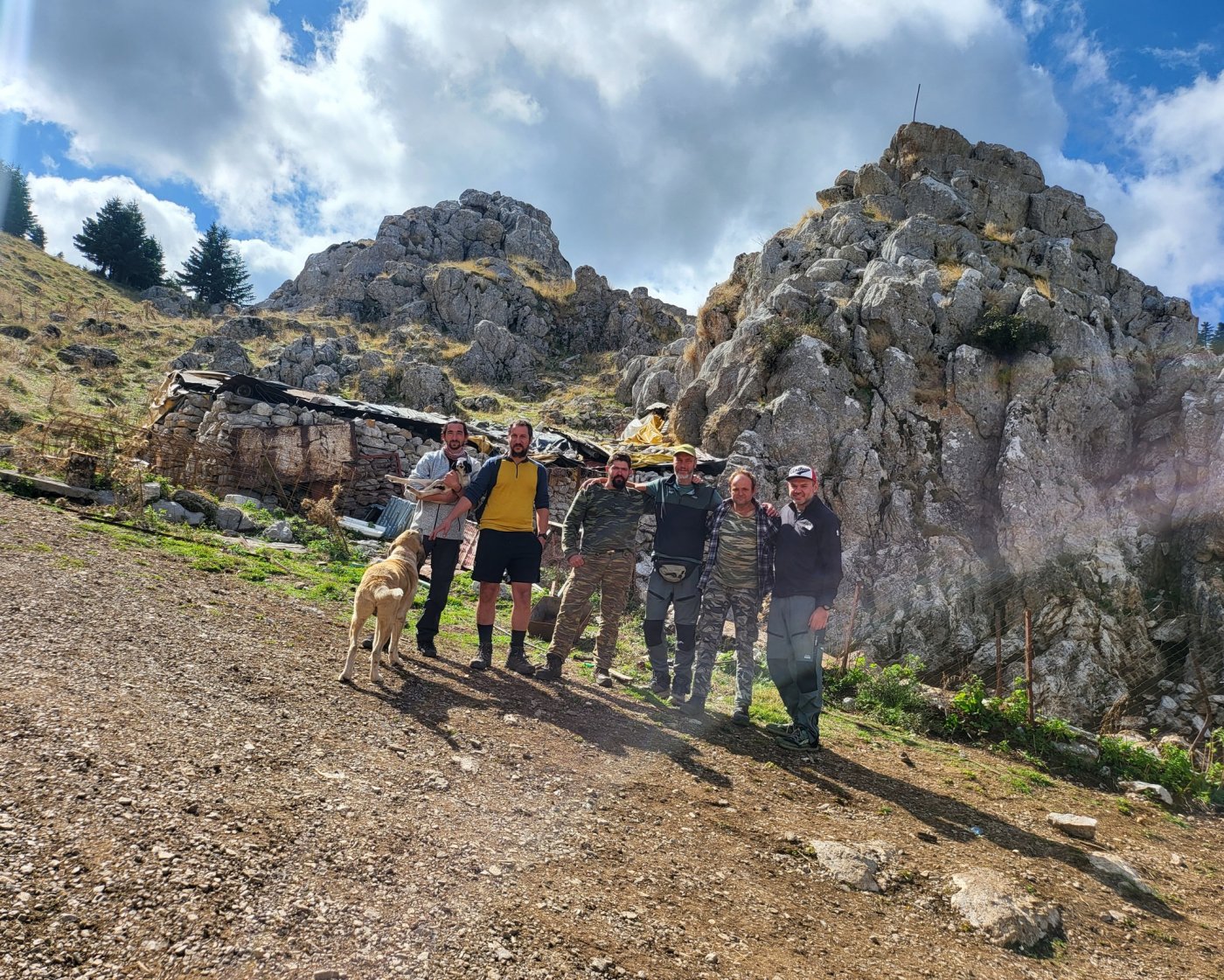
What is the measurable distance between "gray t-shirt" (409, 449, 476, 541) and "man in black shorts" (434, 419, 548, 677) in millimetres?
292

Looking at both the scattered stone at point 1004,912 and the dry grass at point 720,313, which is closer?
the scattered stone at point 1004,912

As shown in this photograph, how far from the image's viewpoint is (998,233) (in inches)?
973

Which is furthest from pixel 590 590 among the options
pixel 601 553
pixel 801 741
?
pixel 801 741

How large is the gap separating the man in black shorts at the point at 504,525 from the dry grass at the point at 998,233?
25997 mm

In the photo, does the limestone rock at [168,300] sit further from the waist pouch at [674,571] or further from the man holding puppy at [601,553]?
the waist pouch at [674,571]

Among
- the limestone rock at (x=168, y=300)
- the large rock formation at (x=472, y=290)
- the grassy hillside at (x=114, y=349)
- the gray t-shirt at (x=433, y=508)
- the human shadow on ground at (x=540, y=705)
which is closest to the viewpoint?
the human shadow on ground at (x=540, y=705)

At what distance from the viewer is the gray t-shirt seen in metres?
6.44

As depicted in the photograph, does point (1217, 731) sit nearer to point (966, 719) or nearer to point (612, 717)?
point (966, 719)

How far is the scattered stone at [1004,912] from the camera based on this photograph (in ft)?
9.97

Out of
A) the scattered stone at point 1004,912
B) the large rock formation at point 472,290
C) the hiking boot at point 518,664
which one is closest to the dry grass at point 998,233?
the large rock formation at point 472,290

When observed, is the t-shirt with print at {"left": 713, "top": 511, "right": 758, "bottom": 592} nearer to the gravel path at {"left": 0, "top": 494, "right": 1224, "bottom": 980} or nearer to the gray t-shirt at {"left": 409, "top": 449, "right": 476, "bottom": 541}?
the gravel path at {"left": 0, "top": 494, "right": 1224, "bottom": 980}

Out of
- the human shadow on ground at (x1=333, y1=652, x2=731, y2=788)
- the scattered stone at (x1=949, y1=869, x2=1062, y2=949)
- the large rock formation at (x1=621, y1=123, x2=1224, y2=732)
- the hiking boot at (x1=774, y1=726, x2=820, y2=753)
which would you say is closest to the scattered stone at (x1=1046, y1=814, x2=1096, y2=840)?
the scattered stone at (x1=949, y1=869, x2=1062, y2=949)

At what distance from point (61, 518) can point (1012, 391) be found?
23868 millimetres

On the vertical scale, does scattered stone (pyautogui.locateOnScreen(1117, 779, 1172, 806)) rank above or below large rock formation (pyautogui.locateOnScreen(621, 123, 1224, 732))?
below
